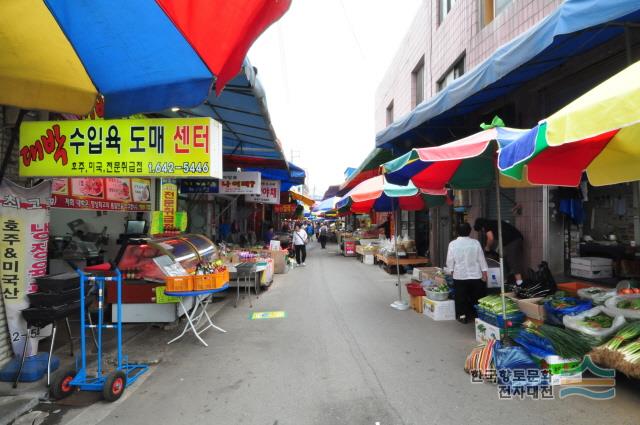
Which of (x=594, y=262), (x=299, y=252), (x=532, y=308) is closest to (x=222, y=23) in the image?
(x=532, y=308)

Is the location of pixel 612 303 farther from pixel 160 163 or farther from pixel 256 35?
pixel 160 163

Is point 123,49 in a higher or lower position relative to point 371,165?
lower

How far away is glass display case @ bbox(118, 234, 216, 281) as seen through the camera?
6.22m

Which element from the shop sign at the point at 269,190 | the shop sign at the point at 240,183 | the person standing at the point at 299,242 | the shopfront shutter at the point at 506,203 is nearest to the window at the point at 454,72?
the shopfront shutter at the point at 506,203

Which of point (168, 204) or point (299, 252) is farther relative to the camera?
point (299, 252)

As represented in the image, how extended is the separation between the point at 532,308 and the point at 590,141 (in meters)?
2.45

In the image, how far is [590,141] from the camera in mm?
4012

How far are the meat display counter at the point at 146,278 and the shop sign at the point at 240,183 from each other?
12.4 ft

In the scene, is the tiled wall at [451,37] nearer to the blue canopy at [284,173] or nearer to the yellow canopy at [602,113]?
the yellow canopy at [602,113]

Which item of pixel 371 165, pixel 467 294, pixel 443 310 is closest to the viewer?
pixel 467 294

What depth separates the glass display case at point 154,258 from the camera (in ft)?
20.4

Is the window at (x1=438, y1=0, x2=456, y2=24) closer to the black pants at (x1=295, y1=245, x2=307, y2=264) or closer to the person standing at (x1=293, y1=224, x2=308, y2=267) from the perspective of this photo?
the person standing at (x1=293, y1=224, x2=308, y2=267)

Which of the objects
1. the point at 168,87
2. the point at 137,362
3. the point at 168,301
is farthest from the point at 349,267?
the point at 168,87

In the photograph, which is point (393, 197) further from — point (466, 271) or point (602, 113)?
point (602, 113)
